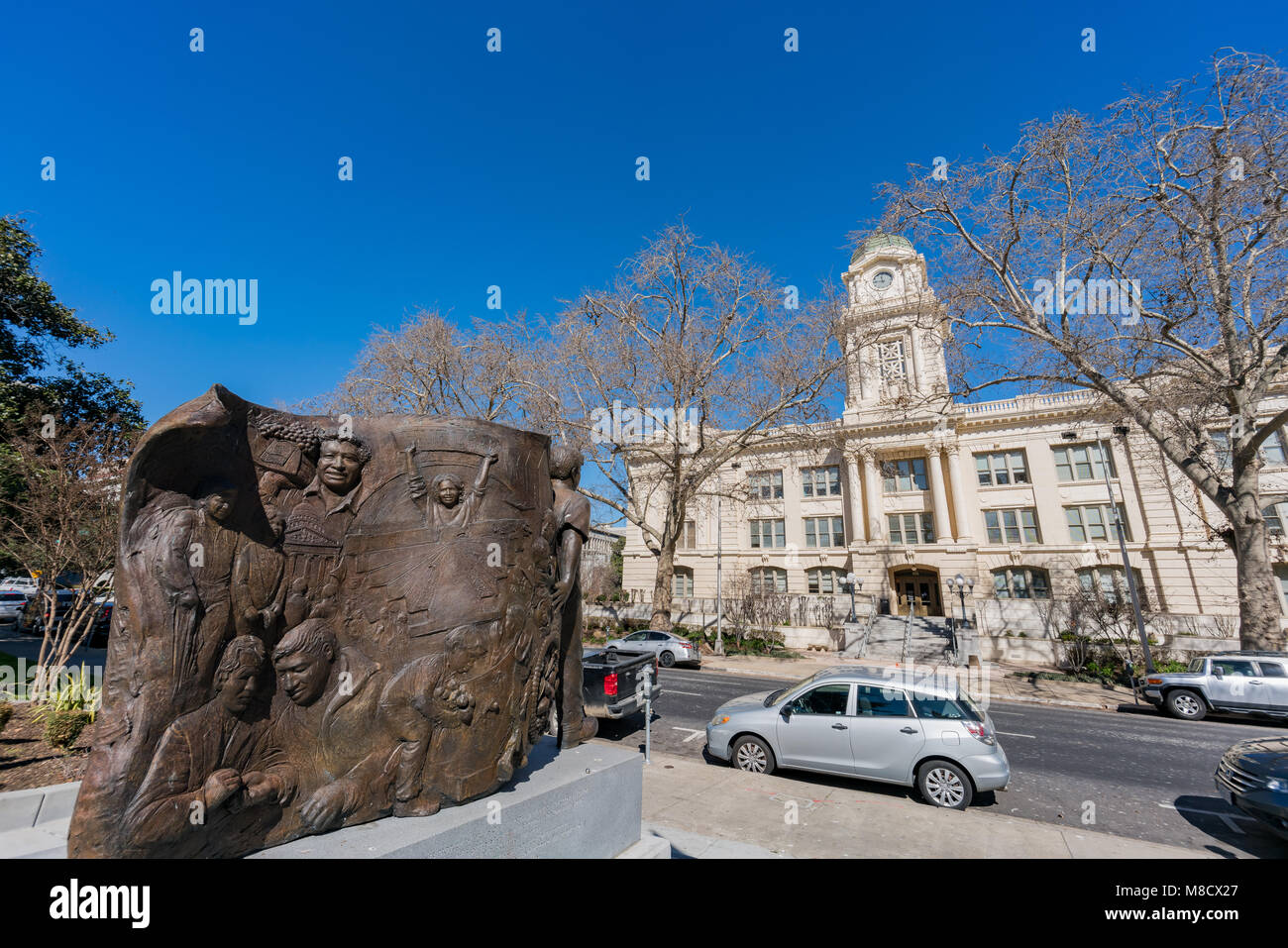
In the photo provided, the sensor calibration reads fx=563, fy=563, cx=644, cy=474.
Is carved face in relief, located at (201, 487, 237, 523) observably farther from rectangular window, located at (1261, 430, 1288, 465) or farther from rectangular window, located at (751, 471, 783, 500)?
rectangular window, located at (1261, 430, 1288, 465)

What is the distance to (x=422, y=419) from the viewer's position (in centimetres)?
484

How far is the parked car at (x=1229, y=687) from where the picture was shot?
43.5 ft

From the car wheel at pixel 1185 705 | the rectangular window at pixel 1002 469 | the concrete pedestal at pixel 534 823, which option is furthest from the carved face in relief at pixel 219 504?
the rectangular window at pixel 1002 469

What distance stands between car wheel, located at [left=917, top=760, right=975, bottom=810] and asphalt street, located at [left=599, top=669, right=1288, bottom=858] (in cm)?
61

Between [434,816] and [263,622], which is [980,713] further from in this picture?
[263,622]

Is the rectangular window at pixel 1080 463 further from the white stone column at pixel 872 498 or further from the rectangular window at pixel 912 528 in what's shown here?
the white stone column at pixel 872 498

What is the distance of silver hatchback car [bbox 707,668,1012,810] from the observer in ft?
24.2

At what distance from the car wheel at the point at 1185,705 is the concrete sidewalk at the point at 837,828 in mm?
10959

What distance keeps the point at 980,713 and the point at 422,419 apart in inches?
317

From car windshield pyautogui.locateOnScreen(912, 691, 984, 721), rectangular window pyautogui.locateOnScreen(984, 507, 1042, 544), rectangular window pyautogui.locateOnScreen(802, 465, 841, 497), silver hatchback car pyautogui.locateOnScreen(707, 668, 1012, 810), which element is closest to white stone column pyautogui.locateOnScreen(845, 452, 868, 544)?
rectangular window pyautogui.locateOnScreen(802, 465, 841, 497)

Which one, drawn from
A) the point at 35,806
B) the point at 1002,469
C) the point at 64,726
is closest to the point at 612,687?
the point at 64,726
